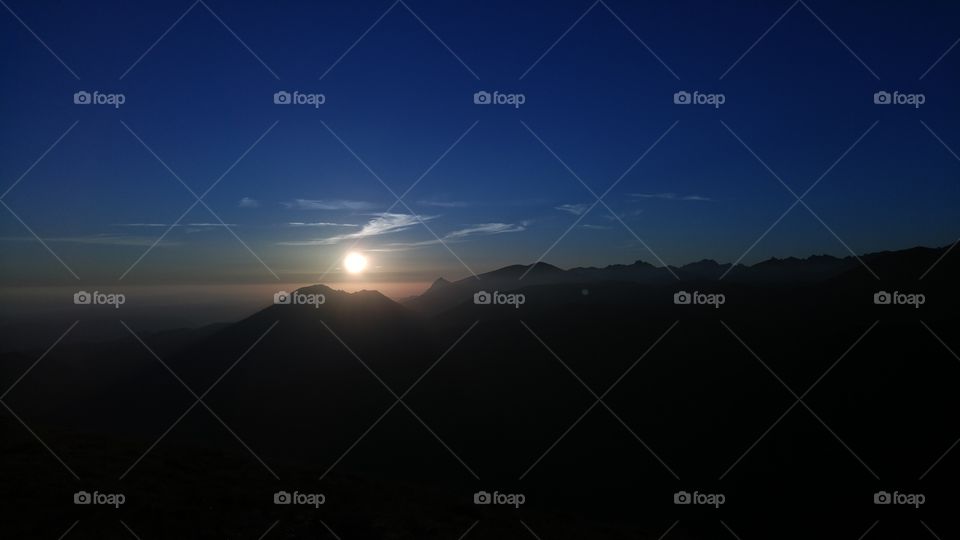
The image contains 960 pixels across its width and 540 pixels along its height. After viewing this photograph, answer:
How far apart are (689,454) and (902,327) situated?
70.8ft

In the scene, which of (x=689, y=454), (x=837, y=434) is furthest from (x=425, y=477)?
(x=837, y=434)

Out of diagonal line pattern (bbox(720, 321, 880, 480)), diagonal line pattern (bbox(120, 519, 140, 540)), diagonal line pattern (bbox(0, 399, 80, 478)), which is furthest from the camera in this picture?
diagonal line pattern (bbox(720, 321, 880, 480))

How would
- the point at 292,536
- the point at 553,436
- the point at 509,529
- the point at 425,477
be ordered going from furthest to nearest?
the point at 553,436, the point at 425,477, the point at 509,529, the point at 292,536

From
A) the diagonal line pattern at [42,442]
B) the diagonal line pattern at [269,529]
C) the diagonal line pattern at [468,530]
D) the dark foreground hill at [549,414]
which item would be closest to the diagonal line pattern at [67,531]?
the dark foreground hill at [549,414]

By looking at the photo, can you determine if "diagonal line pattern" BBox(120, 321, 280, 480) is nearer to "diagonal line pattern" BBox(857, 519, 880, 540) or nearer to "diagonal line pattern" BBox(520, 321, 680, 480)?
"diagonal line pattern" BBox(520, 321, 680, 480)

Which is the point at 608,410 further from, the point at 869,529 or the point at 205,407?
the point at 205,407

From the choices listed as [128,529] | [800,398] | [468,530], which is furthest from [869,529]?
[128,529]

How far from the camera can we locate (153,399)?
166 ft

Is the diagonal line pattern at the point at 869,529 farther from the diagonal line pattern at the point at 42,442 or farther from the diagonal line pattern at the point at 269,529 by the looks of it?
the diagonal line pattern at the point at 42,442

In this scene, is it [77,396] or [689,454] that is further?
[77,396]

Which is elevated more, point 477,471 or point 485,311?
point 485,311

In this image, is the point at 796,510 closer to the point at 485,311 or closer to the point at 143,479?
the point at 143,479

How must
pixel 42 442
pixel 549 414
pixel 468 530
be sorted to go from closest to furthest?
pixel 468 530
pixel 42 442
pixel 549 414

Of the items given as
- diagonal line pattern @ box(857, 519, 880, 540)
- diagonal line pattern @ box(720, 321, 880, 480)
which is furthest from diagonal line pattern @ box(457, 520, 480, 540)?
diagonal line pattern @ box(720, 321, 880, 480)
